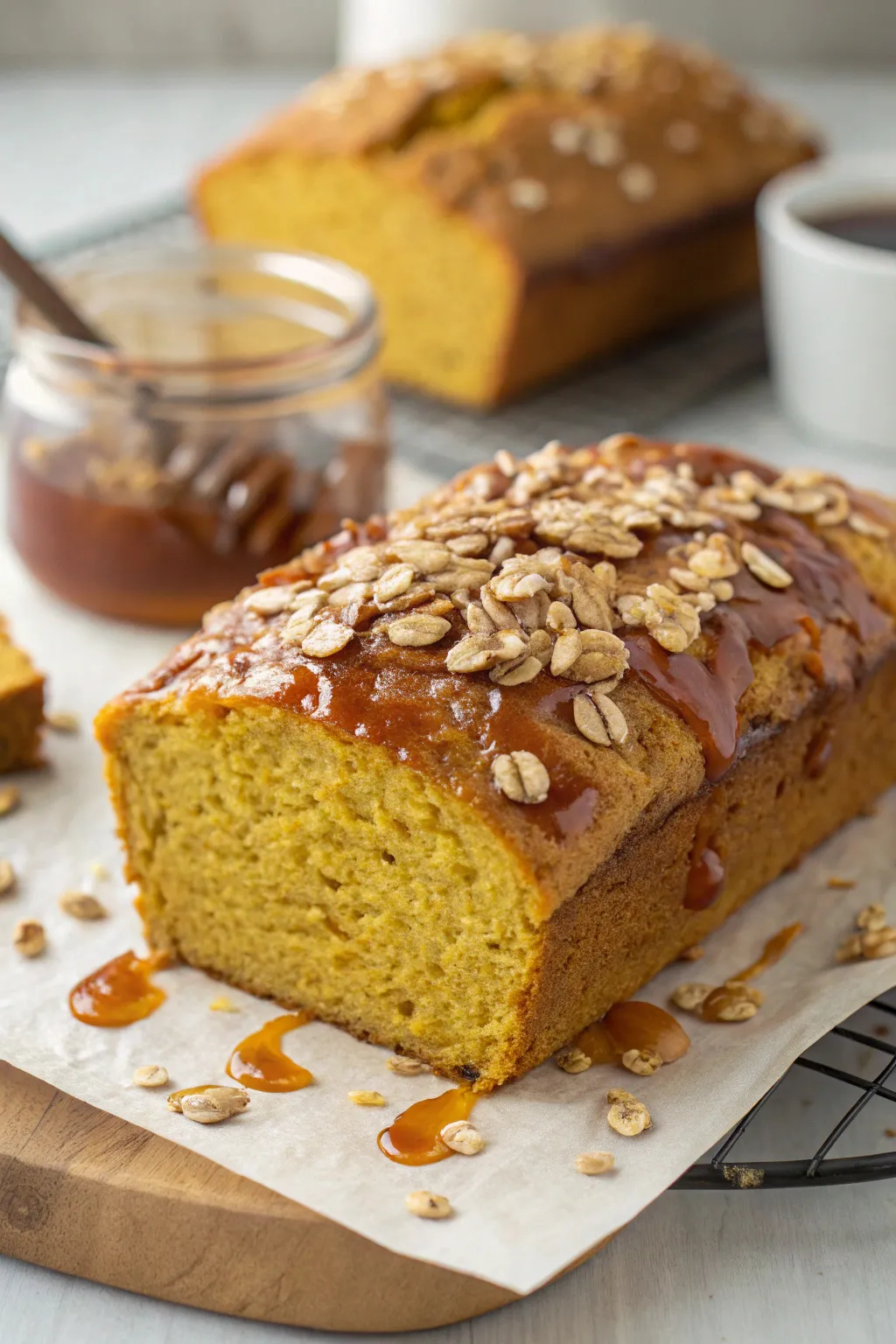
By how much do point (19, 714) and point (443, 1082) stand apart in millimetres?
1189

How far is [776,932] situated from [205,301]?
7.58 feet

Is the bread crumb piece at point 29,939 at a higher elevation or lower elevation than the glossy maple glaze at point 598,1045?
higher

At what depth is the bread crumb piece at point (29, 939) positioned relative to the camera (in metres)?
2.77

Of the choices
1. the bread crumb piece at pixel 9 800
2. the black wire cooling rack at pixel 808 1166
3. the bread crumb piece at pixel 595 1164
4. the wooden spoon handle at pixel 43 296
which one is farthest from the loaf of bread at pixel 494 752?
the wooden spoon handle at pixel 43 296

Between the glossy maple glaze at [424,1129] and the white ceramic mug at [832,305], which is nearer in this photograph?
the glossy maple glaze at [424,1129]

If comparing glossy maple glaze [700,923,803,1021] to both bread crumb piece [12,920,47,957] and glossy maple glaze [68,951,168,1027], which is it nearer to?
glossy maple glaze [68,951,168,1027]

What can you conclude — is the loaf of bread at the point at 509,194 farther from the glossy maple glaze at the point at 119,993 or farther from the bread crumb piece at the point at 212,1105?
the bread crumb piece at the point at 212,1105

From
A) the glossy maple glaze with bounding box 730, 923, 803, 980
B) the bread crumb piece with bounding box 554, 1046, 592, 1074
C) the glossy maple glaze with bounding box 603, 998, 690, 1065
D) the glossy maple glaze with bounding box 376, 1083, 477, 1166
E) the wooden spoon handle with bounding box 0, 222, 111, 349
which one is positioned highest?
the wooden spoon handle with bounding box 0, 222, 111, 349

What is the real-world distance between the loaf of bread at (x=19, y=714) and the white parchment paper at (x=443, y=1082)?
0.11m

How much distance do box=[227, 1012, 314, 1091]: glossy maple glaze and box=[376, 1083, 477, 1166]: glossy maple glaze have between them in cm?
18

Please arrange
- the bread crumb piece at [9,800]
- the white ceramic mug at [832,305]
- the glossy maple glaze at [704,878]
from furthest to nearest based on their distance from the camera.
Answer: the white ceramic mug at [832,305] → the bread crumb piece at [9,800] → the glossy maple glaze at [704,878]

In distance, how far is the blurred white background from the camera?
7129 mm

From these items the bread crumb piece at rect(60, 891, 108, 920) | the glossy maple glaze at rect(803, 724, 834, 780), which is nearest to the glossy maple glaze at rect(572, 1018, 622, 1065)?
the glossy maple glaze at rect(803, 724, 834, 780)

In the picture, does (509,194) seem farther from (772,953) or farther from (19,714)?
(772,953)
